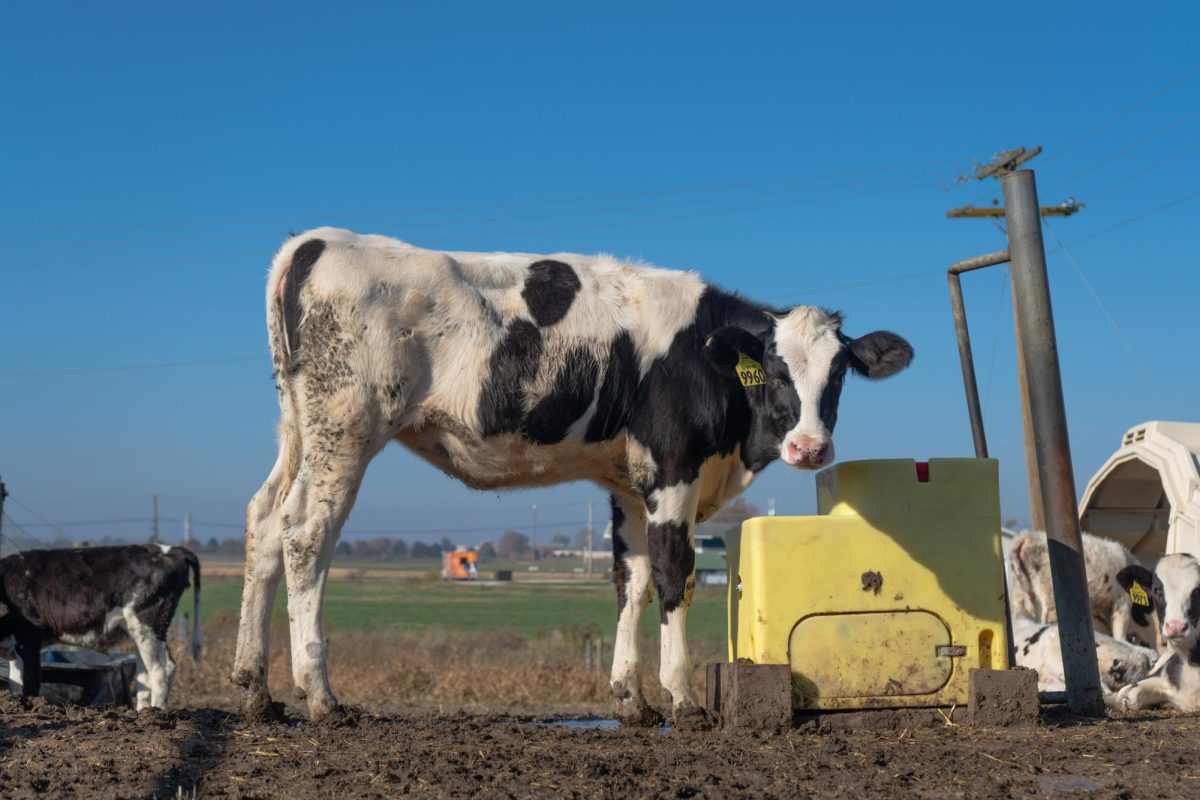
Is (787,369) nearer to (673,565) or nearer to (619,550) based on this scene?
(673,565)

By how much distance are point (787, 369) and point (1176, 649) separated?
5.10 metres

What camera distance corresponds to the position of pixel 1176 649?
35.1 ft

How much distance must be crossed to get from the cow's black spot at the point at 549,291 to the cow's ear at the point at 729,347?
965 mm

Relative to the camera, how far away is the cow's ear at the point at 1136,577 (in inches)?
460

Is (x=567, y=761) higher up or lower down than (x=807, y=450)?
lower down

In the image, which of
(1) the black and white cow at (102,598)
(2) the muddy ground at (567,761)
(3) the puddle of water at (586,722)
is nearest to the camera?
(2) the muddy ground at (567,761)

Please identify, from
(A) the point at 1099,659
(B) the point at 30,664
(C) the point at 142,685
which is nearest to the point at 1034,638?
(A) the point at 1099,659

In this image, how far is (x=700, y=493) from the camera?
8.62 m

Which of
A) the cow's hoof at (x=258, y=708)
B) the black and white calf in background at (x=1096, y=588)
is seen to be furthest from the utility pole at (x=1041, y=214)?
the cow's hoof at (x=258, y=708)

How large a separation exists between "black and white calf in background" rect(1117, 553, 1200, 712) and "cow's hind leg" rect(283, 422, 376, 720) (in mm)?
6805

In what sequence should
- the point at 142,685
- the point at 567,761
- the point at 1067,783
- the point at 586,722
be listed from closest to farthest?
the point at 1067,783 < the point at 567,761 < the point at 586,722 < the point at 142,685

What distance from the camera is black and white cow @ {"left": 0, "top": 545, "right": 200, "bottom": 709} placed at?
13.6 m

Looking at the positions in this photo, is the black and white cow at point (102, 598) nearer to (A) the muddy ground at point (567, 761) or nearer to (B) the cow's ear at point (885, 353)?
(A) the muddy ground at point (567, 761)

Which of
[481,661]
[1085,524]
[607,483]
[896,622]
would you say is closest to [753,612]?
[896,622]
